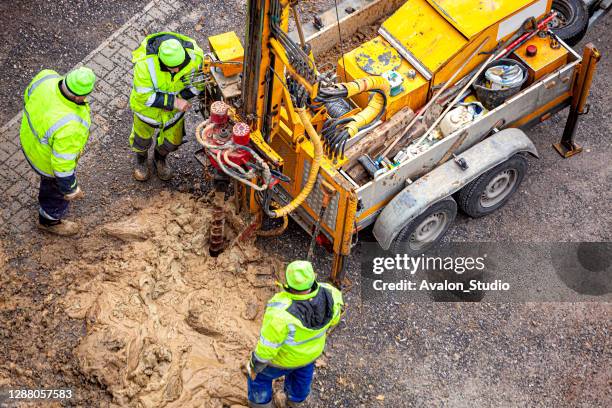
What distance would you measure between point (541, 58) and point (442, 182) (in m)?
1.82

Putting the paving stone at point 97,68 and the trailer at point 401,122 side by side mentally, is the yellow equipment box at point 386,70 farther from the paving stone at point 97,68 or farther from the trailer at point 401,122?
the paving stone at point 97,68

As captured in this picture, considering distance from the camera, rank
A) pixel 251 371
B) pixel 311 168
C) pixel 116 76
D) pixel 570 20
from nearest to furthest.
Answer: pixel 251 371
pixel 311 168
pixel 570 20
pixel 116 76

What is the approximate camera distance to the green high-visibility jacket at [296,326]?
239 inches

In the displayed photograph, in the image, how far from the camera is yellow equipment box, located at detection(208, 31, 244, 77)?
7.62m

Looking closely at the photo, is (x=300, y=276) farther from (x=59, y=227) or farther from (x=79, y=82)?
(x=59, y=227)

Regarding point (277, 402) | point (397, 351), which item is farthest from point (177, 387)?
point (397, 351)

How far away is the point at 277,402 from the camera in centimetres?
734

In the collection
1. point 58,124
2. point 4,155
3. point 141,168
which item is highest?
point 58,124

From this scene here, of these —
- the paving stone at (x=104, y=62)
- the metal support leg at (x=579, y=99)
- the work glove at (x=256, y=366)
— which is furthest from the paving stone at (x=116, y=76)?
the metal support leg at (x=579, y=99)

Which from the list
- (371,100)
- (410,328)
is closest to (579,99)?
(371,100)

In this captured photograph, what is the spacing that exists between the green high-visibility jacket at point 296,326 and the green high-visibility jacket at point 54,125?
2494mm

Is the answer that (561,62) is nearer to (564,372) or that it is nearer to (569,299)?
(569,299)

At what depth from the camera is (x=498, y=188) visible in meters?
8.73

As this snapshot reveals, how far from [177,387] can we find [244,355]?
71 centimetres
